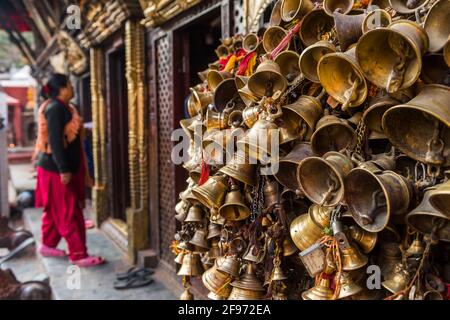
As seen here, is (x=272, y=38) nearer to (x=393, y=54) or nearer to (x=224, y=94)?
(x=224, y=94)

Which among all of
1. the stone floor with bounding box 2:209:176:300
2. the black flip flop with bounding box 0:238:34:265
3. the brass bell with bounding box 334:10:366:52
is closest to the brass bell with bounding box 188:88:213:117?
the brass bell with bounding box 334:10:366:52

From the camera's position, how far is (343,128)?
1.30 metres

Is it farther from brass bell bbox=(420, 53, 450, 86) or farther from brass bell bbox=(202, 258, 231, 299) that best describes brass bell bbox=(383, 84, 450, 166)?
brass bell bbox=(202, 258, 231, 299)

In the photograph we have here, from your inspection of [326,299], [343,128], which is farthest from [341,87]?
[326,299]

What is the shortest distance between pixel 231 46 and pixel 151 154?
2.18 m

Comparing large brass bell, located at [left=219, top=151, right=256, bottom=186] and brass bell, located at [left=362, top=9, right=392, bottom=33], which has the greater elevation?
brass bell, located at [left=362, top=9, right=392, bottom=33]

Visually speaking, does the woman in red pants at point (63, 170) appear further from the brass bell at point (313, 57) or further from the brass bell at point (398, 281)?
the brass bell at point (398, 281)

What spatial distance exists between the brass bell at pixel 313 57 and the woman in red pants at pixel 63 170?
3.27 metres

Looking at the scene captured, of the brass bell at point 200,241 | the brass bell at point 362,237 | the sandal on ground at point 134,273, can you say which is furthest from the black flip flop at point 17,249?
the brass bell at point 362,237

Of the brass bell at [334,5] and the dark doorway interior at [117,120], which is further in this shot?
the dark doorway interior at [117,120]

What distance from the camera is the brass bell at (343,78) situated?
119cm

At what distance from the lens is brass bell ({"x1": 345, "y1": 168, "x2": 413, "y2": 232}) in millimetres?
1080

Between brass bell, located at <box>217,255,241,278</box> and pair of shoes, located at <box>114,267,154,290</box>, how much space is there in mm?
2304
